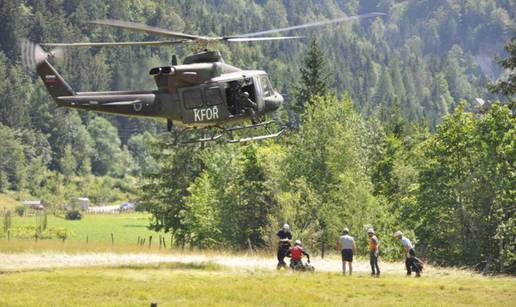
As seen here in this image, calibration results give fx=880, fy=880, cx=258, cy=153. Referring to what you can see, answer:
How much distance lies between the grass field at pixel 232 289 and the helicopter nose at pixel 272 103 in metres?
6.87

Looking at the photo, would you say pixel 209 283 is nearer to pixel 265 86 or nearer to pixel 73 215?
pixel 265 86

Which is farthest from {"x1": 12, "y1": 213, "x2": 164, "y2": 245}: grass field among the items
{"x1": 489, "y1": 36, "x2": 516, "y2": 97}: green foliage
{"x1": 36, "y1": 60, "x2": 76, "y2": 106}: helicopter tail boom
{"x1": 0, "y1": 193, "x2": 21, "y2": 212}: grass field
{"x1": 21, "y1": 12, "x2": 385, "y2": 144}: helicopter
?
{"x1": 36, "y1": 60, "x2": 76, "y2": 106}: helicopter tail boom

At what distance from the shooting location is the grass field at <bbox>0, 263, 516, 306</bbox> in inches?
1141

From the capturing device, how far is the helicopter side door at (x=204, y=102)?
34.9m

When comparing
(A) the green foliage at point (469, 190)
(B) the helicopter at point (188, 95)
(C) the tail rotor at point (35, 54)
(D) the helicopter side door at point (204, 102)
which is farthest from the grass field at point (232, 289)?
(A) the green foliage at point (469, 190)

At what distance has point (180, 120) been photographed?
35.5 meters

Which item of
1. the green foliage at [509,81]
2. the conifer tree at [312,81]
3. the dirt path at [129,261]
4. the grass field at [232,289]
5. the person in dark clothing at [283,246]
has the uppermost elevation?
the conifer tree at [312,81]

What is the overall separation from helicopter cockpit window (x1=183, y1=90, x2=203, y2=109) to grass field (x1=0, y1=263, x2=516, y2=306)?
660 cm

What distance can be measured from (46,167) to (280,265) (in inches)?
6175

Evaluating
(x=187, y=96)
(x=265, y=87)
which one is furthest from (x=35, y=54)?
(x=265, y=87)

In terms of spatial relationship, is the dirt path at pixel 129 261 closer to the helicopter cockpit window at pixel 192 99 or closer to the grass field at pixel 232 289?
the grass field at pixel 232 289

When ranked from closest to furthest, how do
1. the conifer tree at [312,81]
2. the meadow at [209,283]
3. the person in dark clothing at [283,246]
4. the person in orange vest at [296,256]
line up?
the meadow at [209,283], the person in orange vest at [296,256], the person in dark clothing at [283,246], the conifer tree at [312,81]

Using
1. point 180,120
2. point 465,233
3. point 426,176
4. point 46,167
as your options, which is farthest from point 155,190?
point 46,167

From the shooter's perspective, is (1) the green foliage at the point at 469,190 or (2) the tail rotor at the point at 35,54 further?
(1) the green foliage at the point at 469,190
